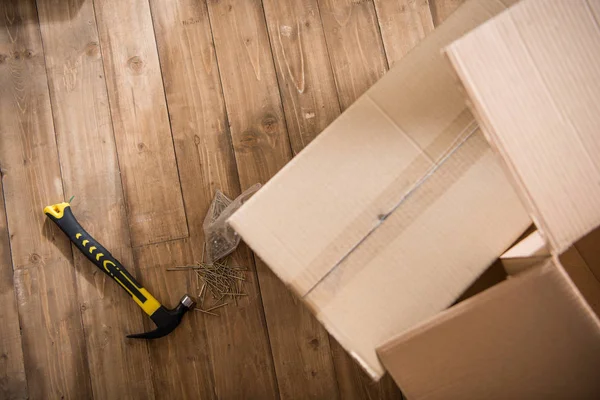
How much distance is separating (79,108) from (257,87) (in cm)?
47

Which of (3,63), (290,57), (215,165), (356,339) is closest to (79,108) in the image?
(3,63)

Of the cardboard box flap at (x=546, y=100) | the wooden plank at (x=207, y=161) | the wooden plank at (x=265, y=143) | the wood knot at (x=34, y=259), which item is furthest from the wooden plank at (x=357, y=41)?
the wood knot at (x=34, y=259)

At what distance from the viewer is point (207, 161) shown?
1.11 metres

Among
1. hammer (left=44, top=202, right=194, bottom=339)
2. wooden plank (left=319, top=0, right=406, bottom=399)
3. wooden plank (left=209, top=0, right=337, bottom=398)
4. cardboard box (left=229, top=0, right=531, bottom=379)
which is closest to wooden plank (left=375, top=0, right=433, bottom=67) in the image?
wooden plank (left=319, top=0, right=406, bottom=399)

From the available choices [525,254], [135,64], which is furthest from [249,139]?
[525,254]

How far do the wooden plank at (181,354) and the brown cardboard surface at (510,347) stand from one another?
576 mm

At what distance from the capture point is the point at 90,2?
1144 millimetres

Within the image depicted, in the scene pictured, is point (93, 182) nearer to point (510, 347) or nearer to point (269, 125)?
point (269, 125)

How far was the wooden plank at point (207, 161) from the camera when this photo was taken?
42.4 inches

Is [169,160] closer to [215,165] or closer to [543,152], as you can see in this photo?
[215,165]

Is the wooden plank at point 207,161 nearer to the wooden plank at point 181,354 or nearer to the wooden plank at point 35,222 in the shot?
the wooden plank at point 181,354

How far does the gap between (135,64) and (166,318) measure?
0.67m

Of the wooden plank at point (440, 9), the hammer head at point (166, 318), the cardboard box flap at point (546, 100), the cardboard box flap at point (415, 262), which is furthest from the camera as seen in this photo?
the wooden plank at point (440, 9)

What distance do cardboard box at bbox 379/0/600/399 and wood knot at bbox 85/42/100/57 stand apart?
0.96 metres
